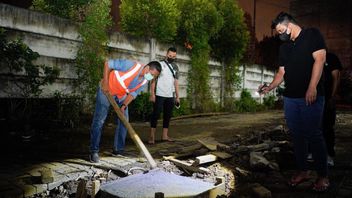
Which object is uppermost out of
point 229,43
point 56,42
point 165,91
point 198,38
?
point 229,43

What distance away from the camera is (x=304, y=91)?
385 centimetres

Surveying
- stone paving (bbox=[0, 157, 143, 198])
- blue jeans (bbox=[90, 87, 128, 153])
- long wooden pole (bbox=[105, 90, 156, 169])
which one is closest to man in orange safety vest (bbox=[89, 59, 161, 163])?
blue jeans (bbox=[90, 87, 128, 153])

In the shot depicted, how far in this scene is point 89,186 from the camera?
3658 millimetres

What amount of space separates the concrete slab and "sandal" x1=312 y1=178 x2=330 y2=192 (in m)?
1.28

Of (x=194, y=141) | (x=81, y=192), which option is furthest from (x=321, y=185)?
(x=194, y=141)

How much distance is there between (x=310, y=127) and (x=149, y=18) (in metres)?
8.25

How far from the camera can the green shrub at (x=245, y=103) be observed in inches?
638

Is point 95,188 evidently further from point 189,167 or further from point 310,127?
point 310,127

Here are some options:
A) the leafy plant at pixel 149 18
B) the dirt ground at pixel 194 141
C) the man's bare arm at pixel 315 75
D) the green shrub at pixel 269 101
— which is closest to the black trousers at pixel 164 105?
the dirt ground at pixel 194 141

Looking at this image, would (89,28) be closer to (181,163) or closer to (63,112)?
(63,112)

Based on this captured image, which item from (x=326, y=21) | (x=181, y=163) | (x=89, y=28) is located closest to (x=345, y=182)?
(x=181, y=163)

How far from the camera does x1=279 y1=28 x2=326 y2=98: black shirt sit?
377 centimetres

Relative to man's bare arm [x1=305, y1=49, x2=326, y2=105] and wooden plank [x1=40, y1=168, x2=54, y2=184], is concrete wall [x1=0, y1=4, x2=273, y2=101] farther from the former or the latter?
man's bare arm [x1=305, y1=49, x2=326, y2=105]

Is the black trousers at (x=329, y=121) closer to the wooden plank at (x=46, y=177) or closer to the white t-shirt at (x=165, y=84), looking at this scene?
the white t-shirt at (x=165, y=84)
